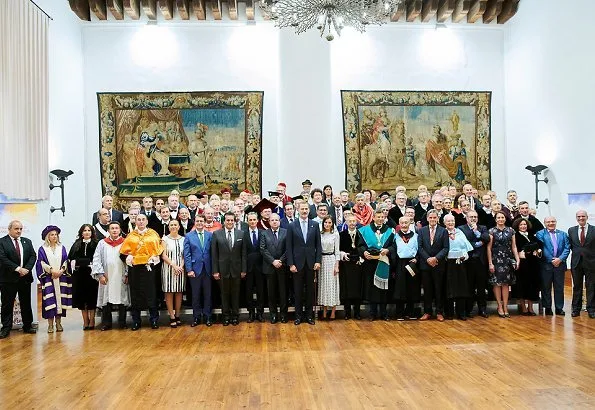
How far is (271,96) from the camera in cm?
1365

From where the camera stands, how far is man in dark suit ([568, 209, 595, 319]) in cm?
831

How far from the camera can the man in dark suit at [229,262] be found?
26.9ft

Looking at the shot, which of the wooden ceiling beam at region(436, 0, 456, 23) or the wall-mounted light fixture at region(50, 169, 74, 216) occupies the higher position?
the wooden ceiling beam at region(436, 0, 456, 23)

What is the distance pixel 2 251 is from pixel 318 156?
6.87 meters

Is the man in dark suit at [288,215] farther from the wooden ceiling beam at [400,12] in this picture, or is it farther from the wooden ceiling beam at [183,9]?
the wooden ceiling beam at [400,12]

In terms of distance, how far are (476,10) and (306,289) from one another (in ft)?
27.7

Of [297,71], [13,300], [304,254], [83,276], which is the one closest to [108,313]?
[83,276]

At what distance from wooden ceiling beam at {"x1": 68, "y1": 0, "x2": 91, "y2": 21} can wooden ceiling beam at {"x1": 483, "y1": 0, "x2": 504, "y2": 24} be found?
8.96m

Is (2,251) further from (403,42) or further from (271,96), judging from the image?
(403,42)

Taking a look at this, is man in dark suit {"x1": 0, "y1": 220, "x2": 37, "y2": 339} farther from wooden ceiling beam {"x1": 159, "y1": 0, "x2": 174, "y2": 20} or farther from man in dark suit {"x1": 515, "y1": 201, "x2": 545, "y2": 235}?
man in dark suit {"x1": 515, "y1": 201, "x2": 545, "y2": 235}

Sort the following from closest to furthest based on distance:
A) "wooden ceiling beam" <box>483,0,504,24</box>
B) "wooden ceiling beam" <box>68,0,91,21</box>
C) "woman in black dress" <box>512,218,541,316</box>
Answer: "woman in black dress" <box>512,218,541,316</box> < "wooden ceiling beam" <box>68,0,91,21</box> < "wooden ceiling beam" <box>483,0,504,24</box>

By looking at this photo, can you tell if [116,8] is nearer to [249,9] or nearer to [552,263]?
[249,9]

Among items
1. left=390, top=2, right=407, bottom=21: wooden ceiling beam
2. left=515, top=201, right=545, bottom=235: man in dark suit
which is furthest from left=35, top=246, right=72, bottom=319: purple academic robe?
left=390, top=2, right=407, bottom=21: wooden ceiling beam

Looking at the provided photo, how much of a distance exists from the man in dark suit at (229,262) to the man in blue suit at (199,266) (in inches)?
4.8
